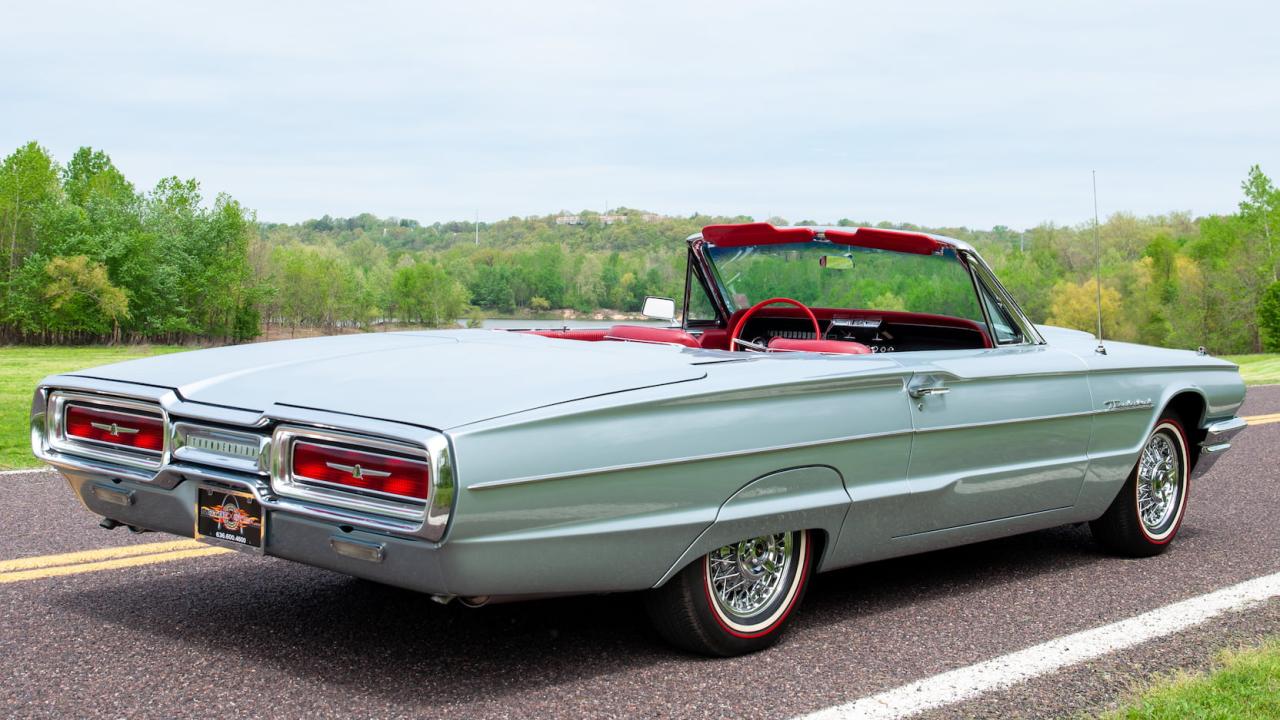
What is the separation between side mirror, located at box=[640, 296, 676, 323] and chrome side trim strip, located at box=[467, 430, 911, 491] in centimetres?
163

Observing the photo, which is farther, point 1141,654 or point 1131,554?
point 1131,554

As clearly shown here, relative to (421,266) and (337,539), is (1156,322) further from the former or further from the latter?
(337,539)

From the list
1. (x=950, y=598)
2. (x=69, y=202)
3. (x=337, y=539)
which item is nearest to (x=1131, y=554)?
(x=950, y=598)

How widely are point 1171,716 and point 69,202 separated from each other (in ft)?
282

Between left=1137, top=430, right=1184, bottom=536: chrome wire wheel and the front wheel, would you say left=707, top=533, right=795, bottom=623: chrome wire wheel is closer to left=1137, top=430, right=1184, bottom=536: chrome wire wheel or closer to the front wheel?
the front wheel

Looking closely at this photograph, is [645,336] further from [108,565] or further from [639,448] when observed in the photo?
[108,565]

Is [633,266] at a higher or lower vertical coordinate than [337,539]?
higher

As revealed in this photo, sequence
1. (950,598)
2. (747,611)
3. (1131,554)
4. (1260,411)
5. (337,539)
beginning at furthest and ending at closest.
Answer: (1260,411) < (1131,554) < (950,598) < (747,611) < (337,539)

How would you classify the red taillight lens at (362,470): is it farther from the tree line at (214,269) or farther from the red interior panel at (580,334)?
the tree line at (214,269)

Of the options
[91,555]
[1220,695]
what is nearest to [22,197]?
[91,555]

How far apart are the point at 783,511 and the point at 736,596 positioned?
1.01 ft

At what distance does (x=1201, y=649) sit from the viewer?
3576 mm

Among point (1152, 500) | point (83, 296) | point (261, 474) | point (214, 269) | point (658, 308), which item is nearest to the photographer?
point (261, 474)

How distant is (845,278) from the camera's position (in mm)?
4836
